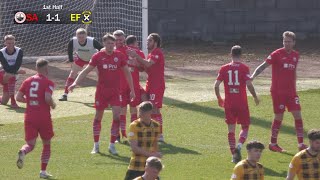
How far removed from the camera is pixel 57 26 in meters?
31.7

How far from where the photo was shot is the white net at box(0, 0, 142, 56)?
30.5m

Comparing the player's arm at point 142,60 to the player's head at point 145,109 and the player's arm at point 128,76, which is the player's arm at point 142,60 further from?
the player's head at point 145,109

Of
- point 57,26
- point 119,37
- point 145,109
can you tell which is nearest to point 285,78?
point 119,37

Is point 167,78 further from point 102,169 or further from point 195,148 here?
point 102,169

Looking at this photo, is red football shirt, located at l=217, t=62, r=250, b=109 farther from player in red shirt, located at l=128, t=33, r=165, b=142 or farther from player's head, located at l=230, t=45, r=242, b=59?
player in red shirt, located at l=128, t=33, r=165, b=142

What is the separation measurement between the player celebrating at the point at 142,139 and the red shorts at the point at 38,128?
2.61 metres

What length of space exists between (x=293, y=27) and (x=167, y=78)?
9842mm

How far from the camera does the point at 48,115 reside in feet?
46.3

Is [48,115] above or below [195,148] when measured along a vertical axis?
above

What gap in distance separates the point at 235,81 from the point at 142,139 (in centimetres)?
371

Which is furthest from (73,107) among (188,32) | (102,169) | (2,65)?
(188,32)

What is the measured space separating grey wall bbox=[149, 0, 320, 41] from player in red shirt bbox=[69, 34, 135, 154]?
18871 millimetres

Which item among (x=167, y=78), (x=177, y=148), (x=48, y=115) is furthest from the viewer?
(x=167, y=78)

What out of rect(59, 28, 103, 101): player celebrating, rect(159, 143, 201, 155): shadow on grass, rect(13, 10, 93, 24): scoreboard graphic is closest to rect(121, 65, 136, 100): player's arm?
rect(159, 143, 201, 155): shadow on grass
